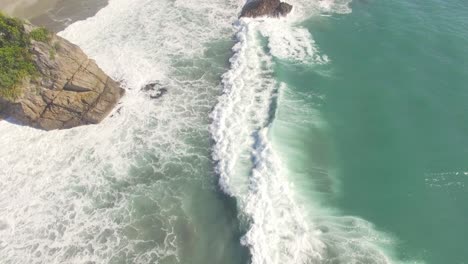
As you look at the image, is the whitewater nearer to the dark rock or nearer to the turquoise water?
the dark rock

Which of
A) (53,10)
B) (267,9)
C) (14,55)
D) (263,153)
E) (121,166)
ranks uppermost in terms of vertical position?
(267,9)

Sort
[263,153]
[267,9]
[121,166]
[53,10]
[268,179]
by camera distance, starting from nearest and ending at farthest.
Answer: [268,179]
[263,153]
[121,166]
[267,9]
[53,10]

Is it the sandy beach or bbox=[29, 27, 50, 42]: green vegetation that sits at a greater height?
bbox=[29, 27, 50, 42]: green vegetation

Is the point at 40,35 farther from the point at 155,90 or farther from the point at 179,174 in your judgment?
the point at 179,174

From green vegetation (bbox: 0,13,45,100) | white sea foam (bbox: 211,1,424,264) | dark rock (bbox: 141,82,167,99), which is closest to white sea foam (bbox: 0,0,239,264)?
dark rock (bbox: 141,82,167,99)

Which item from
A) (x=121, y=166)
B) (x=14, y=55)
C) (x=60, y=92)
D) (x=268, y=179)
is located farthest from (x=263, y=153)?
(x=14, y=55)

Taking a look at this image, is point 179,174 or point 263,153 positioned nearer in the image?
point 179,174

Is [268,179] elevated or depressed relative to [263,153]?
depressed
